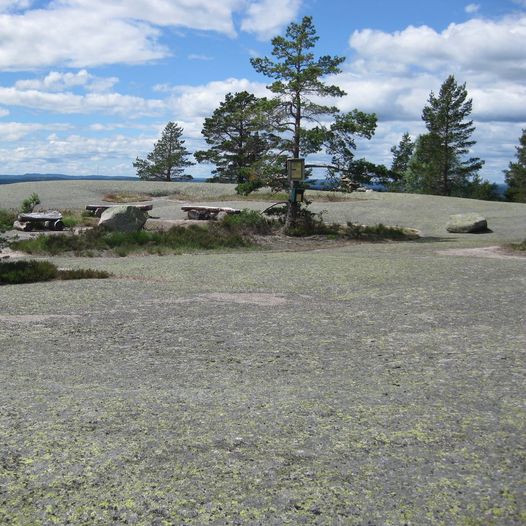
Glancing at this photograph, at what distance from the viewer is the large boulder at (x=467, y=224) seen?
26.3 meters

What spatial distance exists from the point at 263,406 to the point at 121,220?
1966 cm

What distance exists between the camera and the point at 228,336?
25.9ft

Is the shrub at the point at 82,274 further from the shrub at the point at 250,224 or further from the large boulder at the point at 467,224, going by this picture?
the large boulder at the point at 467,224

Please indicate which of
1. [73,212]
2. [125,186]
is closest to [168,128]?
[125,186]

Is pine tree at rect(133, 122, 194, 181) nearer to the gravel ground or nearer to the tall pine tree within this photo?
the tall pine tree

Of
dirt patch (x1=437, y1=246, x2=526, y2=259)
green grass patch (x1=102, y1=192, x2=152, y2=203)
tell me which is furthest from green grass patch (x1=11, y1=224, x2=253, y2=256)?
green grass patch (x1=102, y1=192, x2=152, y2=203)

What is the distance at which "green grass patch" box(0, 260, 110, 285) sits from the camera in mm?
12648

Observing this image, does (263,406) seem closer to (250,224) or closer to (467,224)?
(250,224)

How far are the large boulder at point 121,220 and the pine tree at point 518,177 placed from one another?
42380 mm

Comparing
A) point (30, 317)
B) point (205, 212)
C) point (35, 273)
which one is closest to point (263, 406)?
point (30, 317)

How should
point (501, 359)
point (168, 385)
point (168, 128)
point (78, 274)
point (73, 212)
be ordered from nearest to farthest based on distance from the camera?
point (168, 385), point (501, 359), point (78, 274), point (73, 212), point (168, 128)

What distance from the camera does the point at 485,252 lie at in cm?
1795

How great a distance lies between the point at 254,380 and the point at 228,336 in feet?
6.34

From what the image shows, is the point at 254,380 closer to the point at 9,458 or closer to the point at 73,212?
the point at 9,458
